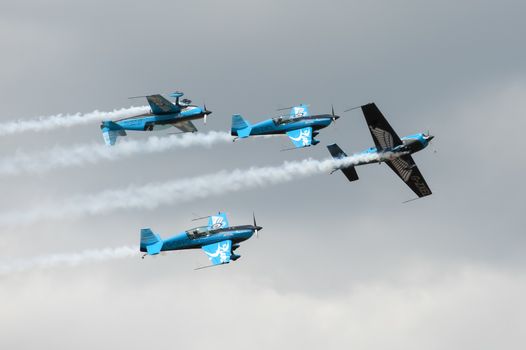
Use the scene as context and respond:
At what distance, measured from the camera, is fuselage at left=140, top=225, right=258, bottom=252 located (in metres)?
121

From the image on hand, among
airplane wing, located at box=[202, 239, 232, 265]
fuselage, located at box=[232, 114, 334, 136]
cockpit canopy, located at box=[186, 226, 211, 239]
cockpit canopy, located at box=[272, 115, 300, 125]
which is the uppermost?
cockpit canopy, located at box=[272, 115, 300, 125]

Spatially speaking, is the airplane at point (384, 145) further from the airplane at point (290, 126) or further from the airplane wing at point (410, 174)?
the airplane at point (290, 126)

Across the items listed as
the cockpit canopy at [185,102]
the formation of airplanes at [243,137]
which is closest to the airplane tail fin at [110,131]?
the formation of airplanes at [243,137]

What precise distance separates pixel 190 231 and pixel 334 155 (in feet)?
Answer: 40.3

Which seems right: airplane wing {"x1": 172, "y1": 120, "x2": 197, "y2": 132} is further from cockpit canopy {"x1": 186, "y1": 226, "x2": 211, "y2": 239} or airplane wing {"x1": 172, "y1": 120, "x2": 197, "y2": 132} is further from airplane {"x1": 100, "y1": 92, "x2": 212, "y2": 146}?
cockpit canopy {"x1": 186, "y1": 226, "x2": 211, "y2": 239}

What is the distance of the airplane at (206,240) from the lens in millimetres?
120000

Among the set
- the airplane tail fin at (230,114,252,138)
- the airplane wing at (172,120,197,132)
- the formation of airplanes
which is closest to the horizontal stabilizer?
the formation of airplanes

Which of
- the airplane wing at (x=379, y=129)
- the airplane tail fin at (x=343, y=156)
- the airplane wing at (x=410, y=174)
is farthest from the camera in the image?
the airplane wing at (x=410, y=174)

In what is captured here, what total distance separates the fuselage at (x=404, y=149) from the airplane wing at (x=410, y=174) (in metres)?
0.85

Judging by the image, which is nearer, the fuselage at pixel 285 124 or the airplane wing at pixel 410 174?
the airplane wing at pixel 410 174

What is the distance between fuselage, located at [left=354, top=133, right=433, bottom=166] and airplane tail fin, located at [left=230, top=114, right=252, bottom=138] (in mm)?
10710

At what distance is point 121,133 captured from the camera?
12569cm

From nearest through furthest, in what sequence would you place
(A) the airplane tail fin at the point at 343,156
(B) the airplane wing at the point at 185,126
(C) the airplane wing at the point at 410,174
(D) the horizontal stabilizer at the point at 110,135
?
(A) the airplane tail fin at the point at 343,156
(C) the airplane wing at the point at 410,174
(D) the horizontal stabilizer at the point at 110,135
(B) the airplane wing at the point at 185,126

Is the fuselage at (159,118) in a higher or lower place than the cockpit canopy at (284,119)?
higher
